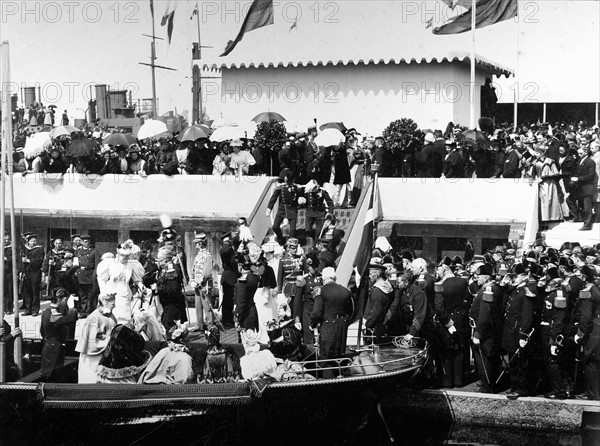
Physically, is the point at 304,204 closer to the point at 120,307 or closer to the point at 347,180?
the point at 347,180

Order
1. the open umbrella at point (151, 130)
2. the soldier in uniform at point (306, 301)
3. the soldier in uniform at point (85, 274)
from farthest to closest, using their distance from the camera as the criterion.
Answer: the open umbrella at point (151, 130) → the soldier in uniform at point (85, 274) → the soldier in uniform at point (306, 301)

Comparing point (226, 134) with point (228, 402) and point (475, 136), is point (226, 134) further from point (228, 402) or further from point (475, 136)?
point (228, 402)

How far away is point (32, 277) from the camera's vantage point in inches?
655

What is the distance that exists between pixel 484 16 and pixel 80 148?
29.0ft

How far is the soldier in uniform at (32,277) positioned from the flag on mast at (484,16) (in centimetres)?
1008

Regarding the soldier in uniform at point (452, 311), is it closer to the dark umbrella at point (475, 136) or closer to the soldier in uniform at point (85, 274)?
the dark umbrella at point (475, 136)

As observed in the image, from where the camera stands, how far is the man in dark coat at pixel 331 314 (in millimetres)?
12141

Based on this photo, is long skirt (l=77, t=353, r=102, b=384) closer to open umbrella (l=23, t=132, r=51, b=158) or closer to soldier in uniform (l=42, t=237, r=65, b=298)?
soldier in uniform (l=42, t=237, r=65, b=298)

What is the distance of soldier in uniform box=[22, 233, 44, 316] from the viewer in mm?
16625

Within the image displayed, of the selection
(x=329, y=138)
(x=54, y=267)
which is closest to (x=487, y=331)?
(x=329, y=138)

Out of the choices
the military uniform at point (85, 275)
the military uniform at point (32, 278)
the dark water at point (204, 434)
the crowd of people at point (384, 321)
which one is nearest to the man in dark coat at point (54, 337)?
the crowd of people at point (384, 321)

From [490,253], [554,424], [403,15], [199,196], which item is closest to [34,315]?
[199,196]

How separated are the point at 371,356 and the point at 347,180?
235 inches

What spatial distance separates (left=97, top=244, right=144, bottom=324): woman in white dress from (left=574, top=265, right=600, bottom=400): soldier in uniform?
623 centimetres
